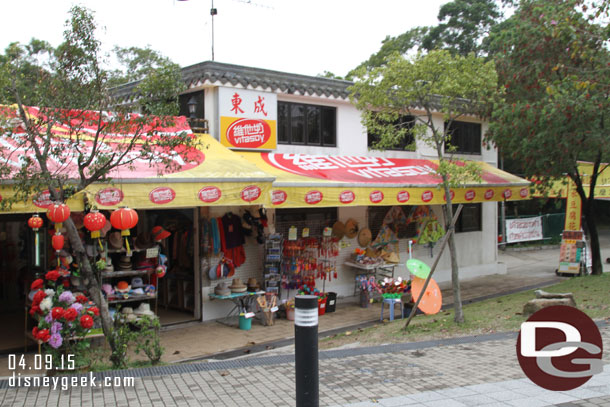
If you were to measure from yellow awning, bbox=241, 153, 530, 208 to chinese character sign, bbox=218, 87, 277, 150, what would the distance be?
34 cm

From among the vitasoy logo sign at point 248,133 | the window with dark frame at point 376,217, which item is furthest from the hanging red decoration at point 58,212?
the window with dark frame at point 376,217

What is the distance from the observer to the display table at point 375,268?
1423cm

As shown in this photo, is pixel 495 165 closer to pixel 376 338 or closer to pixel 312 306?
pixel 376 338

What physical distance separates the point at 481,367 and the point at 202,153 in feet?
21.4

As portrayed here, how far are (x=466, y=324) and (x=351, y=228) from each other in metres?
4.78

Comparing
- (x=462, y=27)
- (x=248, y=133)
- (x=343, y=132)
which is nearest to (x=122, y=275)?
(x=248, y=133)

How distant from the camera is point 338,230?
47.3 ft

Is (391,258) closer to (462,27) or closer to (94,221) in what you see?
(94,221)

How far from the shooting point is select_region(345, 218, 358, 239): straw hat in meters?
14.5

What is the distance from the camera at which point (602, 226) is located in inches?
1540

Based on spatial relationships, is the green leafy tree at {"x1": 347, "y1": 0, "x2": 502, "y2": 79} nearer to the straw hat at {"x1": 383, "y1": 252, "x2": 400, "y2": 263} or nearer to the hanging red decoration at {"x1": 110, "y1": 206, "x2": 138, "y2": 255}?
the straw hat at {"x1": 383, "y1": 252, "x2": 400, "y2": 263}

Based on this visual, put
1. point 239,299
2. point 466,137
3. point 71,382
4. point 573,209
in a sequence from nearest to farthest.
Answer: point 71,382
point 239,299
point 573,209
point 466,137

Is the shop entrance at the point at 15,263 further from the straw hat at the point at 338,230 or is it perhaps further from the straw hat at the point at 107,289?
the straw hat at the point at 338,230

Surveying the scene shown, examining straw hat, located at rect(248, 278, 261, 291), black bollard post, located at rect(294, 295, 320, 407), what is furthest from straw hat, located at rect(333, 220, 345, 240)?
black bollard post, located at rect(294, 295, 320, 407)
